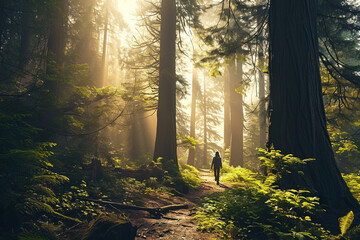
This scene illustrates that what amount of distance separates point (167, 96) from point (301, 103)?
652 centimetres

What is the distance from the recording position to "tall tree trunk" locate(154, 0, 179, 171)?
32.1 ft

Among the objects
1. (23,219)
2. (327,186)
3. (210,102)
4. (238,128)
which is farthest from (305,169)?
(210,102)

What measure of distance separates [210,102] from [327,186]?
27254 millimetres

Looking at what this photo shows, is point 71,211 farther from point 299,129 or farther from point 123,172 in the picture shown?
point 299,129

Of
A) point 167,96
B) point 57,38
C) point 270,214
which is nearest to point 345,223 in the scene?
point 270,214

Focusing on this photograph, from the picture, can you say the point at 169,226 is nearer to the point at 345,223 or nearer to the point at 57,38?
the point at 345,223

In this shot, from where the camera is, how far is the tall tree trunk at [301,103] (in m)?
4.39

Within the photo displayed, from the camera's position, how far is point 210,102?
31.3 m

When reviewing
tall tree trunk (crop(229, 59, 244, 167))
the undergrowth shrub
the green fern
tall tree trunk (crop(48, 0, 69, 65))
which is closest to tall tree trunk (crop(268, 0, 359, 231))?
the undergrowth shrub

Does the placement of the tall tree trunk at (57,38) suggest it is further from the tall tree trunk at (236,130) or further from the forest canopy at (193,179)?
the tall tree trunk at (236,130)

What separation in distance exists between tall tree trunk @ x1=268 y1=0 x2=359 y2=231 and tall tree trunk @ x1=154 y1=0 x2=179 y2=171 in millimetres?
5284

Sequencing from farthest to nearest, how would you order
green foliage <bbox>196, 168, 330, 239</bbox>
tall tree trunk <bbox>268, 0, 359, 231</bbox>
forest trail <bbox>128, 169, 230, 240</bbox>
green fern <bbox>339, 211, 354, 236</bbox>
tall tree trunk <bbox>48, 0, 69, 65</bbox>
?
tall tree trunk <bbox>48, 0, 69, 65</bbox>, tall tree trunk <bbox>268, 0, 359, 231</bbox>, forest trail <bbox>128, 169, 230, 240</bbox>, green foliage <bbox>196, 168, 330, 239</bbox>, green fern <bbox>339, 211, 354, 236</bbox>

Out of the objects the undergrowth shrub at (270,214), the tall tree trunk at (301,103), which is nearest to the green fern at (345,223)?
the undergrowth shrub at (270,214)

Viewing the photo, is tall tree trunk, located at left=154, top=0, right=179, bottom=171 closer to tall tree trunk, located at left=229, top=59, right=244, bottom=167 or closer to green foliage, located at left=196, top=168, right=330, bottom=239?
green foliage, located at left=196, top=168, right=330, bottom=239
